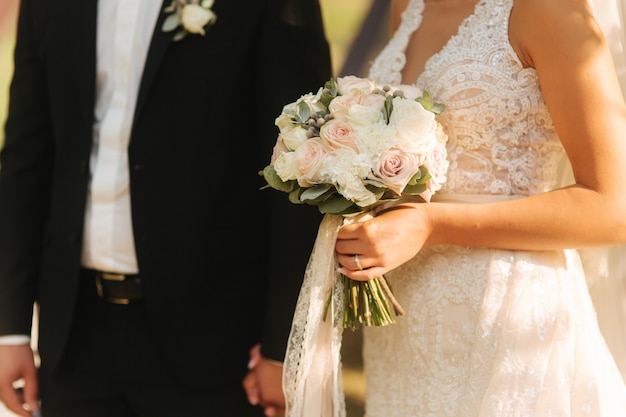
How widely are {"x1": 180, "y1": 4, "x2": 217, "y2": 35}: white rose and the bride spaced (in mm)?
693

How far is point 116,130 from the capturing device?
2.33m

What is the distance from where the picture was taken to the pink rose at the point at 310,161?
1852mm

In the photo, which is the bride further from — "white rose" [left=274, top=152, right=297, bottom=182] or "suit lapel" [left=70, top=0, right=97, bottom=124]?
"suit lapel" [left=70, top=0, right=97, bottom=124]

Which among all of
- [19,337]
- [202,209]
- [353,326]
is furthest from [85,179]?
[353,326]

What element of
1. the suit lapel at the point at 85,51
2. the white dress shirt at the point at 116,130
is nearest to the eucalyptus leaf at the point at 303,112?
the white dress shirt at the point at 116,130

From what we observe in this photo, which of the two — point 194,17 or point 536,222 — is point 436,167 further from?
point 194,17

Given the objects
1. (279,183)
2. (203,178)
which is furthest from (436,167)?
(203,178)

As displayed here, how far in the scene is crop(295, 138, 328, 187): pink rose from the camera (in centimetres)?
185

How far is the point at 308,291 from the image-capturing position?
2.03 meters

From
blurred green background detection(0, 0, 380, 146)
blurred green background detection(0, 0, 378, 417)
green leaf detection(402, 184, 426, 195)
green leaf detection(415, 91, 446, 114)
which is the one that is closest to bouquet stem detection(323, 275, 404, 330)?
green leaf detection(402, 184, 426, 195)

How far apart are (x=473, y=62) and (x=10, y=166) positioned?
5.50ft

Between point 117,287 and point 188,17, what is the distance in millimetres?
911

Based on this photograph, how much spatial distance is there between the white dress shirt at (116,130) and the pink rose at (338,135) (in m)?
0.77

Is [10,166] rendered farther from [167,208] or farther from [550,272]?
[550,272]
